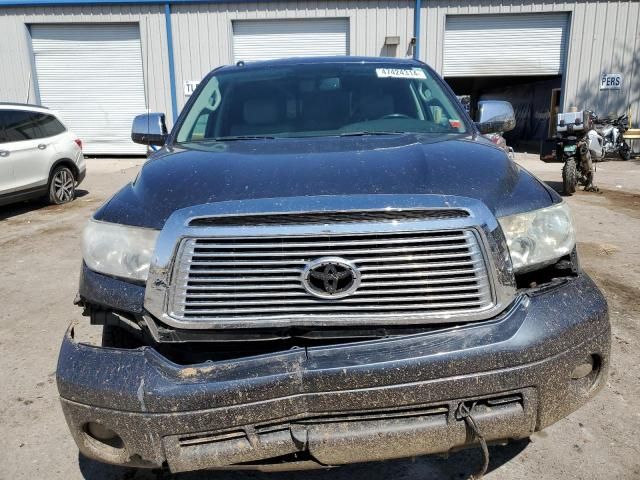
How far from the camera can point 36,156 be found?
8406 mm

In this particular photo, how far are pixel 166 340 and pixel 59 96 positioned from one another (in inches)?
669

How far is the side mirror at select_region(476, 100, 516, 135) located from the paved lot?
5.22 feet

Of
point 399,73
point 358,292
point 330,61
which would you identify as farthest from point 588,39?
point 358,292

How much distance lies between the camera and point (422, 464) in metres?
2.42

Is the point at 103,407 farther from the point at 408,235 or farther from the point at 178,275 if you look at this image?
the point at 408,235

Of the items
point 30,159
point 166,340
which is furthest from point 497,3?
point 166,340

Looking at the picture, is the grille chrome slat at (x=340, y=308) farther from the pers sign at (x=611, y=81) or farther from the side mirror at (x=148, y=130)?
the pers sign at (x=611, y=81)

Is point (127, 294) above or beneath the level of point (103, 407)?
above

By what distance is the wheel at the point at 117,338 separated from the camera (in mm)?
1940

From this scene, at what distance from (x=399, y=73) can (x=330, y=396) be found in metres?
2.44

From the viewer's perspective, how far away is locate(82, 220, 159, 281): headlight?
1.87 m

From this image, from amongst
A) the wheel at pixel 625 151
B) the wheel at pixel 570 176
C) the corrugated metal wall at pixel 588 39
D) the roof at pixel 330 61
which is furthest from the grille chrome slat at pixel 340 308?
the wheel at pixel 625 151

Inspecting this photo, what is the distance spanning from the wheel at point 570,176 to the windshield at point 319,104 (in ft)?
20.2

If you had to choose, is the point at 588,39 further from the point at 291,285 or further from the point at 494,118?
the point at 291,285
